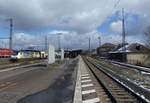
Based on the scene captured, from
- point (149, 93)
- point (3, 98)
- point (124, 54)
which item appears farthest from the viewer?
point (124, 54)

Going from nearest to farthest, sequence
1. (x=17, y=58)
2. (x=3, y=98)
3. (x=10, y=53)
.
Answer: (x=3, y=98)
(x=17, y=58)
(x=10, y=53)

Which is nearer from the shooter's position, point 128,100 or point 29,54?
point 128,100

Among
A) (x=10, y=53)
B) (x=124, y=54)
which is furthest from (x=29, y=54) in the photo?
(x=124, y=54)

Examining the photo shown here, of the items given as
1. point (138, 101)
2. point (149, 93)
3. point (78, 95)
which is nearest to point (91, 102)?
point (78, 95)

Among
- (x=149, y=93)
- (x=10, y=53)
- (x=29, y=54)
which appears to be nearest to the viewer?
(x=149, y=93)

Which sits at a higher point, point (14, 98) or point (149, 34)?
point (149, 34)

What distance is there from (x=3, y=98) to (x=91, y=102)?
3.98 m

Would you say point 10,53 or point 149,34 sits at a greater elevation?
point 149,34

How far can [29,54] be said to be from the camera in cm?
5769

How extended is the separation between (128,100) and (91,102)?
1649 millimetres

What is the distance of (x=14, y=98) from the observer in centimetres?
786

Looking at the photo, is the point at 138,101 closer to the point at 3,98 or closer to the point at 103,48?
the point at 3,98

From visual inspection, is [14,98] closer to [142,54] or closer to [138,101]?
[138,101]

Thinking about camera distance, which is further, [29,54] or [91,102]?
[29,54]
